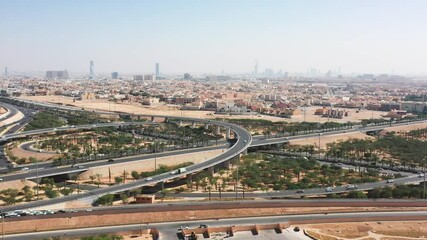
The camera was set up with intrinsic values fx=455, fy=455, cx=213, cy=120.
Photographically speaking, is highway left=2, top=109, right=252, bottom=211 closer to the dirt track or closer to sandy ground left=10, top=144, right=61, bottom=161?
the dirt track

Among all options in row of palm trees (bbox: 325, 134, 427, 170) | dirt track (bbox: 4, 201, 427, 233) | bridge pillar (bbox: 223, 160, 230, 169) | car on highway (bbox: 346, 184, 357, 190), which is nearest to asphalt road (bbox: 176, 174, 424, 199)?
car on highway (bbox: 346, 184, 357, 190)

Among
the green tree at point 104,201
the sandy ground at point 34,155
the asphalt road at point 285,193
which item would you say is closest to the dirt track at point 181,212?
the green tree at point 104,201

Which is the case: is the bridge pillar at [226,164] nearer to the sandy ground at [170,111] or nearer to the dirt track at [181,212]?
the dirt track at [181,212]

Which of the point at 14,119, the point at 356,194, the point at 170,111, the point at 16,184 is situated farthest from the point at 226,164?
the point at 170,111

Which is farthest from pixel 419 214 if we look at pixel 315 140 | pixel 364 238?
pixel 315 140

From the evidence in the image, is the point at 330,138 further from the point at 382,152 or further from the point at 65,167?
the point at 65,167
